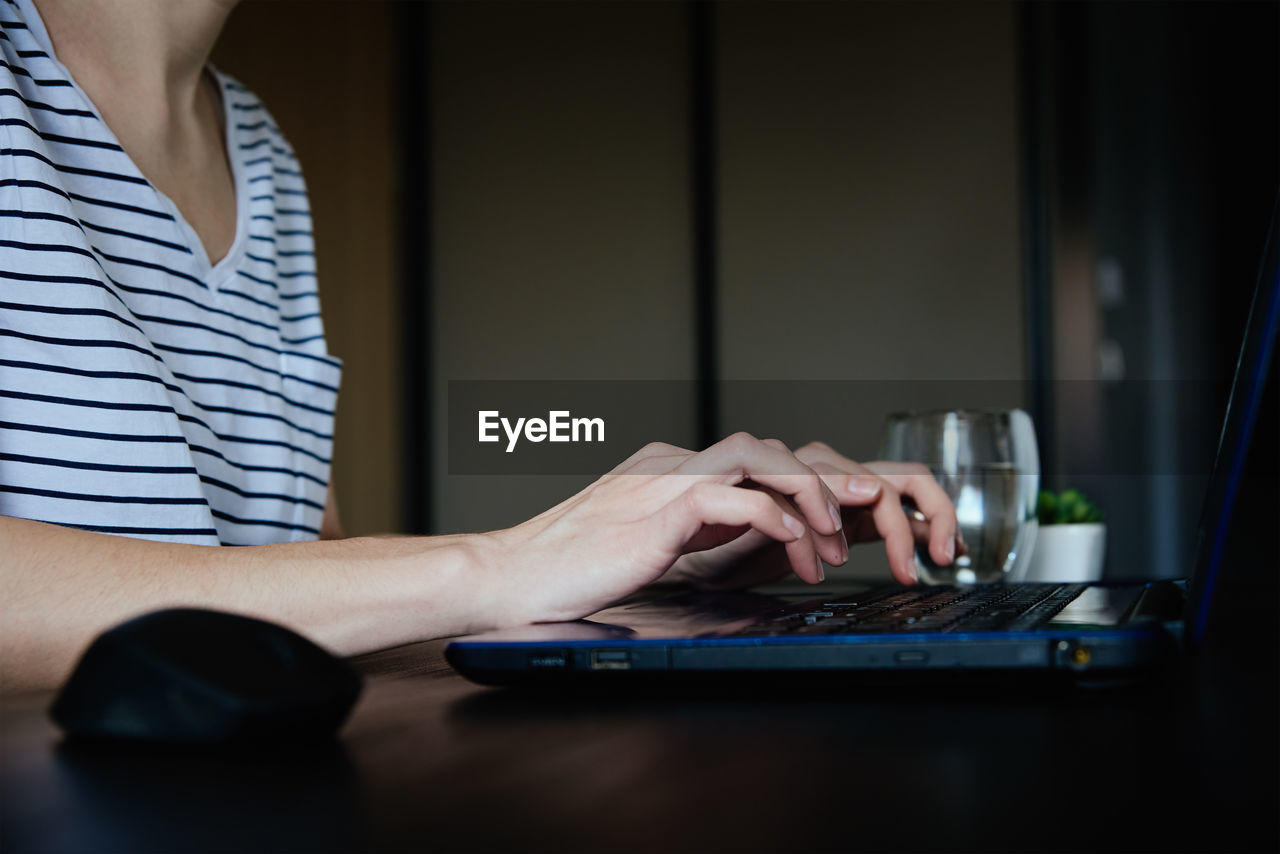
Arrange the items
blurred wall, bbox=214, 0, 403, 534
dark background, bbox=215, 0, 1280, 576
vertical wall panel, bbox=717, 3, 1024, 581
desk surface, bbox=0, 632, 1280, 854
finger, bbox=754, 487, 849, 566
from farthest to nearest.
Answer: vertical wall panel, bbox=717, 3, 1024, 581 < dark background, bbox=215, 0, 1280, 576 < blurred wall, bbox=214, 0, 403, 534 < finger, bbox=754, 487, 849, 566 < desk surface, bbox=0, 632, 1280, 854

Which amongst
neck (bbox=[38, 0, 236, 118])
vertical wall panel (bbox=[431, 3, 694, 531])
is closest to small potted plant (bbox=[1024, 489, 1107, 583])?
neck (bbox=[38, 0, 236, 118])

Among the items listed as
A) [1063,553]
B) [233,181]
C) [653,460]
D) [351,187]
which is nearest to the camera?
[653,460]

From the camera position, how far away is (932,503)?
32.4 inches

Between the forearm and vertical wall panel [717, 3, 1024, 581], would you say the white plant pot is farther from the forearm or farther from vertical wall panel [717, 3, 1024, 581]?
vertical wall panel [717, 3, 1024, 581]

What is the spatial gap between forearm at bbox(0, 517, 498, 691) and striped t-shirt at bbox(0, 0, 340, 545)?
0.25m

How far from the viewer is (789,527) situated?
58 centimetres

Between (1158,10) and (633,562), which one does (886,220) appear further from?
(633,562)

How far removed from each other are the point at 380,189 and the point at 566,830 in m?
3.33

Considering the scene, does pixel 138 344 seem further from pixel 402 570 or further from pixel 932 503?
pixel 932 503

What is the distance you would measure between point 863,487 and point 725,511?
23cm

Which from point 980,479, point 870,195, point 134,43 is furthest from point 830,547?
point 870,195

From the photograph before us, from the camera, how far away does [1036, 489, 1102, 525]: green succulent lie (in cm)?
108

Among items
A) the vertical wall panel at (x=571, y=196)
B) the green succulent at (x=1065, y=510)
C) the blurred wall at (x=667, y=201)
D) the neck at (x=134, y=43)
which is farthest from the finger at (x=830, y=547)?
the vertical wall panel at (x=571, y=196)

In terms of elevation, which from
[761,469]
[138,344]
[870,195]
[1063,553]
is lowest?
[1063,553]
